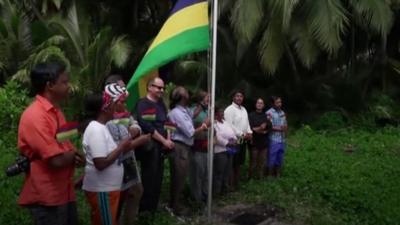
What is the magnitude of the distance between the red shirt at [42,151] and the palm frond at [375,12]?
415 inches

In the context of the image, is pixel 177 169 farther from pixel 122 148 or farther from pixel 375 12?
pixel 375 12

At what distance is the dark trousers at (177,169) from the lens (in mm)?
6105

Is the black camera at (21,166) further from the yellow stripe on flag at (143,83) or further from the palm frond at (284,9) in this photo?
the palm frond at (284,9)

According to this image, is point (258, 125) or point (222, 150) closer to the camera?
point (222, 150)

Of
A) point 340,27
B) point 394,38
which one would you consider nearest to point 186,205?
point 340,27

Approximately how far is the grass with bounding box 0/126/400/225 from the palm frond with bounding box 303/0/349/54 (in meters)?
2.52

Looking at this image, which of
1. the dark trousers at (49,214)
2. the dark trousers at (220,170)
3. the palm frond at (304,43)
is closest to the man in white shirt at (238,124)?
the dark trousers at (220,170)

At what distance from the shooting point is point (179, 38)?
18.1ft

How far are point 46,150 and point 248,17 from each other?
9.35m

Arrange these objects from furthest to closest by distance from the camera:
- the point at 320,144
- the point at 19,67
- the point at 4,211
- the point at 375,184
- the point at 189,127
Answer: the point at 19,67
the point at 320,144
the point at 375,184
the point at 189,127
the point at 4,211

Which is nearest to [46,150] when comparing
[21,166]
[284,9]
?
[21,166]

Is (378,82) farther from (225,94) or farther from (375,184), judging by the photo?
(375,184)

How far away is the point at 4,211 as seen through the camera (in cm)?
553

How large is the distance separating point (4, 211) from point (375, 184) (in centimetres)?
507
